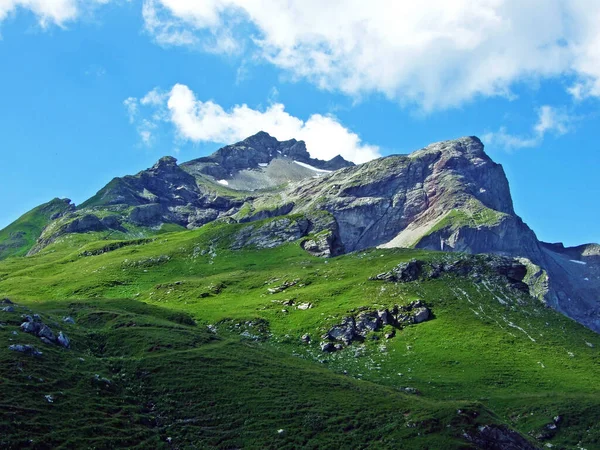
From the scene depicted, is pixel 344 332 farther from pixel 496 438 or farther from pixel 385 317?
pixel 496 438

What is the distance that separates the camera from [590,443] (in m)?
78.9

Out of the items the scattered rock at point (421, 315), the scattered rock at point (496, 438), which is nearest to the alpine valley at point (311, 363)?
the scattered rock at point (496, 438)

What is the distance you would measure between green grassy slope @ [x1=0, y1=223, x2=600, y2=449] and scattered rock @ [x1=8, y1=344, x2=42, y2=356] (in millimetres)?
1531

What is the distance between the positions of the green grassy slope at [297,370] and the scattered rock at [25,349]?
1531 mm

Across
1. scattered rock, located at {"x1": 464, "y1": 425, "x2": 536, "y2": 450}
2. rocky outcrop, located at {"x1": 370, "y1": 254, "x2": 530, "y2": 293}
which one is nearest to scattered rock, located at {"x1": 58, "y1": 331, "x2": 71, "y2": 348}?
scattered rock, located at {"x1": 464, "y1": 425, "x2": 536, "y2": 450}

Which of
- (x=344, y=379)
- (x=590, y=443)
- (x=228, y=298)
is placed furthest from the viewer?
(x=228, y=298)

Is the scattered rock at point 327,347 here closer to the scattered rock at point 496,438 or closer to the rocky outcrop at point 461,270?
the rocky outcrop at point 461,270

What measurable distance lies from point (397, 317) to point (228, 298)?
48575 millimetres

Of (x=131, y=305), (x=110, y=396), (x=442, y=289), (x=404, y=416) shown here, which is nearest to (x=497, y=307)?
(x=442, y=289)

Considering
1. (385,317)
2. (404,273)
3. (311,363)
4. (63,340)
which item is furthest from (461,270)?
(63,340)

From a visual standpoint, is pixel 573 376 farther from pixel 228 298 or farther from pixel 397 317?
pixel 228 298

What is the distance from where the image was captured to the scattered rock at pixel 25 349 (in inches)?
2736

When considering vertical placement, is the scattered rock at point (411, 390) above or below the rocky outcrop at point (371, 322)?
below

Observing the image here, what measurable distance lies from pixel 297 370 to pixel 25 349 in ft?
127
